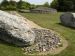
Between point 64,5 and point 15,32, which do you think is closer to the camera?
point 15,32

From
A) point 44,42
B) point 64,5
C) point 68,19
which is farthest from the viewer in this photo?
point 64,5

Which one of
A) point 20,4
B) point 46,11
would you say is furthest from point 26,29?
point 20,4

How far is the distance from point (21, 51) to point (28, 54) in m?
0.44

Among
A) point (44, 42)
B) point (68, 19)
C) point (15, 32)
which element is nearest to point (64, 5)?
point (68, 19)

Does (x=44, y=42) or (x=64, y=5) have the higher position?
(x=44, y=42)

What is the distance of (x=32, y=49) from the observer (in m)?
12.5

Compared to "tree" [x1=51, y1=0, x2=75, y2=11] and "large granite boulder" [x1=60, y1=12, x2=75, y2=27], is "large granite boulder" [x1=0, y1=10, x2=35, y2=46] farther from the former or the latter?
"tree" [x1=51, y1=0, x2=75, y2=11]

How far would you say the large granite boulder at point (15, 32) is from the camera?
41.4 feet

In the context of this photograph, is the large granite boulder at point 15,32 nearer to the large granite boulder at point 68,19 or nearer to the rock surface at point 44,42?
the rock surface at point 44,42

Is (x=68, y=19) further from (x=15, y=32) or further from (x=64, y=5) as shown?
(x=64, y=5)

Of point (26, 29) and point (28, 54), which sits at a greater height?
point (26, 29)

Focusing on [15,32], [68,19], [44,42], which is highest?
[15,32]

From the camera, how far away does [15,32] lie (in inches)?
500

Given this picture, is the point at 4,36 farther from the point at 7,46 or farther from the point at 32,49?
the point at 32,49
